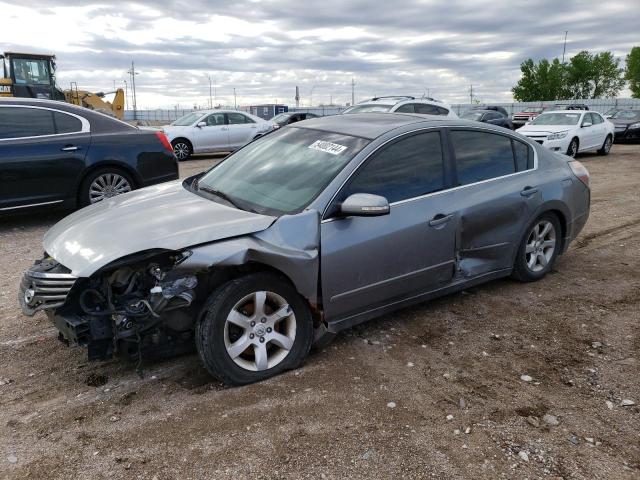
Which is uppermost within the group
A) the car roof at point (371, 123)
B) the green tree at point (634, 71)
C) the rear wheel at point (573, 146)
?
the green tree at point (634, 71)

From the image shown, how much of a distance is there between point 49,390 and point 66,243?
0.89 metres

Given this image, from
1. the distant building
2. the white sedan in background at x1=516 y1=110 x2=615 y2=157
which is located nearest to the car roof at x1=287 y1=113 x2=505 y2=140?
the white sedan in background at x1=516 y1=110 x2=615 y2=157

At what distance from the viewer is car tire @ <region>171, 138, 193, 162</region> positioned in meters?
16.3

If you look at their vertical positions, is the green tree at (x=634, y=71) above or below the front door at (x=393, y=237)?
above

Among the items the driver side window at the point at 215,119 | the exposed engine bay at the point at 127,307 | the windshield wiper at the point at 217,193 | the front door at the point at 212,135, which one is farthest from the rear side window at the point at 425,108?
the exposed engine bay at the point at 127,307

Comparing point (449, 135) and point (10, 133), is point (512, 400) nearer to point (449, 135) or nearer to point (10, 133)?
point (449, 135)

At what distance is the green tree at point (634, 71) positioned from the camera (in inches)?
2847

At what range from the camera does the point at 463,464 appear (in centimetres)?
271

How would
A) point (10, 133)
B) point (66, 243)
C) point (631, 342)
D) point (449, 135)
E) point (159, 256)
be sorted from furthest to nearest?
point (10, 133) < point (449, 135) < point (631, 342) < point (66, 243) < point (159, 256)

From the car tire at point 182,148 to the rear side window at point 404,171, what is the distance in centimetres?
1307

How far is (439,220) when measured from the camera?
4094 millimetres

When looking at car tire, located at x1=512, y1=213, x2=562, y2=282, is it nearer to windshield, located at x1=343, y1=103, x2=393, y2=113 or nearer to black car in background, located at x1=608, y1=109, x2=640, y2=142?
windshield, located at x1=343, y1=103, x2=393, y2=113

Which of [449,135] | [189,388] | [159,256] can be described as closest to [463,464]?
[189,388]

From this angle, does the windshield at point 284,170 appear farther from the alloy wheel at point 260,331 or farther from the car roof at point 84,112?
the car roof at point 84,112
